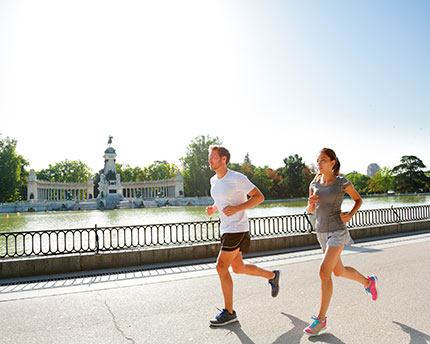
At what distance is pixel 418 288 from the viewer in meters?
5.85

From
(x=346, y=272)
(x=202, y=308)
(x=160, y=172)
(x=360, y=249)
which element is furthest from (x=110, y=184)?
(x=346, y=272)

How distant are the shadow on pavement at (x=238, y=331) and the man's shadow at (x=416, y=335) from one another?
168 centimetres

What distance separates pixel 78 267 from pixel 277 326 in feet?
18.1

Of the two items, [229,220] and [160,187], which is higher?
[229,220]

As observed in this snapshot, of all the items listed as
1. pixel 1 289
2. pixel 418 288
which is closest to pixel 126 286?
pixel 1 289

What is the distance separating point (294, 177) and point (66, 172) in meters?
65.8

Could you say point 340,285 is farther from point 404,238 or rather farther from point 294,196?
point 294,196

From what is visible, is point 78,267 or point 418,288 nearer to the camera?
point 418,288

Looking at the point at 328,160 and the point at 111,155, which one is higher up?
the point at 111,155

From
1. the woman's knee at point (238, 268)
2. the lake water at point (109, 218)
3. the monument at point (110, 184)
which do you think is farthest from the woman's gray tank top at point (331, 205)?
the monument at point (110, 184)

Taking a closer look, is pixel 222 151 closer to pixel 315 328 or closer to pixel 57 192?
pixel 315 328

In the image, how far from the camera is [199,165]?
89250 mm

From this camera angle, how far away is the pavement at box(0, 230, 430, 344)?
13.4ft

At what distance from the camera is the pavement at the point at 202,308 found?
409 centimetres
